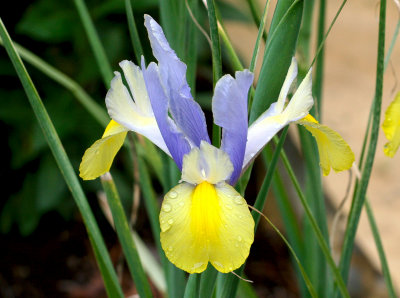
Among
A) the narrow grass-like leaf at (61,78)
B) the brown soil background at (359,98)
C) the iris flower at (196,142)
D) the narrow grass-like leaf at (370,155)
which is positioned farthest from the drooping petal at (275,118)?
the brown soil background at (359,98)

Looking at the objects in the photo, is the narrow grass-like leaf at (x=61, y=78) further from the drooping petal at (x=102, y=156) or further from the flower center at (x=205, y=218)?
the flower center at (x=205, y=218)

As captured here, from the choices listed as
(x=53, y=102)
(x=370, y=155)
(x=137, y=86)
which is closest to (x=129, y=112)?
(x=137, y=86)

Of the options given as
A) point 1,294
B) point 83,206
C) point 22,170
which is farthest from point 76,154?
point 83,206

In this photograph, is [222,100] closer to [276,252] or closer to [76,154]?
[76,154]

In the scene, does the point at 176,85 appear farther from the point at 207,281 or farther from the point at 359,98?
the point at 359,98

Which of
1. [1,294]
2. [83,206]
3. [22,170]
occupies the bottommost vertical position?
[1,294]

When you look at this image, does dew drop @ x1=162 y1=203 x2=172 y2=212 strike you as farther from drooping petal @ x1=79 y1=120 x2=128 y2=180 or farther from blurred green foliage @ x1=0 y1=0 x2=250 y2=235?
blurred green foliage @ x1=0 y1=0 x2=250 y2=235

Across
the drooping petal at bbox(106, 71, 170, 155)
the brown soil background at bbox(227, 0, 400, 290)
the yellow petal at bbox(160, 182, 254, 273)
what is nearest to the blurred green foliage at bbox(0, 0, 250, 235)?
the brown soil background at bbox(227, 0, 400, 290)
